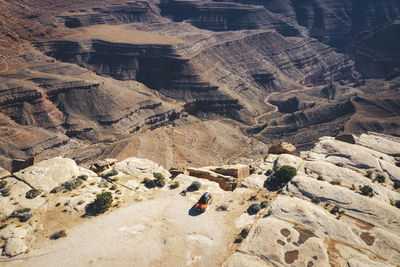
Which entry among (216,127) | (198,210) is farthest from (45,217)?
(216,127)

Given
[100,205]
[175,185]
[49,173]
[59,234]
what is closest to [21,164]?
[49,173]

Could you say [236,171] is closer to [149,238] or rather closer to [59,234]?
[149,238]

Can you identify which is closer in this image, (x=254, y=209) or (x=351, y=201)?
(x=254, y=209)

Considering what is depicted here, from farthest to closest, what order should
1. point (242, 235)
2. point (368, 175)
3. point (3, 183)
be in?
point (368, 175) → point (3, 183) → point (242, 235)

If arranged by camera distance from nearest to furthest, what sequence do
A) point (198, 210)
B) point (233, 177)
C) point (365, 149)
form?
1. point (198, 210)
2. point (233, 177)
3. point (365, 149)

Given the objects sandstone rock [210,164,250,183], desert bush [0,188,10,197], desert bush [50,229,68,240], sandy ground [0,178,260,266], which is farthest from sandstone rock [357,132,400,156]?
desert bush [0,188,10,197]

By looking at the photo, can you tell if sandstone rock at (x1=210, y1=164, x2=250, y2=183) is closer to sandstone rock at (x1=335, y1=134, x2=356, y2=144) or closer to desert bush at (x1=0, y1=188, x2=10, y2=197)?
sandstone rock at (x1=335, y1=134, x2=356, y2=144)

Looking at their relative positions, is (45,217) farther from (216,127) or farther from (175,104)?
(175,104)

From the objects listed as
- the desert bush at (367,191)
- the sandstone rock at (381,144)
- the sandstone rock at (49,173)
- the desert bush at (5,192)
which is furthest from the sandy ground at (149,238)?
the sandstone rock at (381,144)
